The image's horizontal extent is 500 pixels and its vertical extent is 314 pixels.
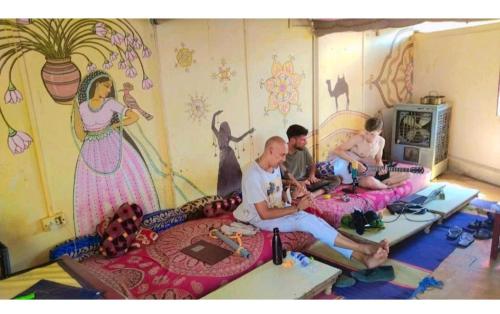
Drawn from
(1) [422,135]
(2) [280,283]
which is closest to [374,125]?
(1) [422,135]

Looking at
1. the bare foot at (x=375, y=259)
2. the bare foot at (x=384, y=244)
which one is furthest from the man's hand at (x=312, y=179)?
the bare foot at (x=375, y=259)

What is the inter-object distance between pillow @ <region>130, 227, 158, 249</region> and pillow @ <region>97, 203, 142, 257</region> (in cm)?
4

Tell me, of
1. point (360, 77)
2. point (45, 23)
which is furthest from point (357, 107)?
point (45, 23)

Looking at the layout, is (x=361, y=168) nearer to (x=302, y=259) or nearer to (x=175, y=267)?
(x=302, y=259)

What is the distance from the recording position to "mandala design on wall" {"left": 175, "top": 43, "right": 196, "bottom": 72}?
12.8 ft

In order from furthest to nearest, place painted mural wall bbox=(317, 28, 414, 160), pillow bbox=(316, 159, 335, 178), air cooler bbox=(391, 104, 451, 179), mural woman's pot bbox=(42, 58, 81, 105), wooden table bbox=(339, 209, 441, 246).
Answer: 1. air cooler bbox=(391, 104, 451, 179)
2. painted mural wall bbox=(317, 28, 414, 160)
3. pillow bbox=(316, 159, 335, 178)
4. wooden table bbox=(339, 209, 441, 246)
5. mural woman's pot bbox=(42, 58, 81, 105)

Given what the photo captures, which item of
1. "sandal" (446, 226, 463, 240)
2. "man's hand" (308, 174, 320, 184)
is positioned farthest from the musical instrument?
"sandal" (446, 226, 463, 240)

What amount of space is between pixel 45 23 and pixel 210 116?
1895 millimetres

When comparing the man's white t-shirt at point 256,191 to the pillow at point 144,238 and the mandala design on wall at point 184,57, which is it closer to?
the pillow at point 144,238

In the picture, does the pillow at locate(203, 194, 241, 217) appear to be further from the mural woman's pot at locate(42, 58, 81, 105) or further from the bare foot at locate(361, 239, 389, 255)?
the mural woman's pot at locate(42, 58, 81, 105)

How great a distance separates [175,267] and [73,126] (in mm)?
1580

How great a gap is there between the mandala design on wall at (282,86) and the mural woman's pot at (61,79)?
2337mm

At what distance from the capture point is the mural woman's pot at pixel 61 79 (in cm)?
309
